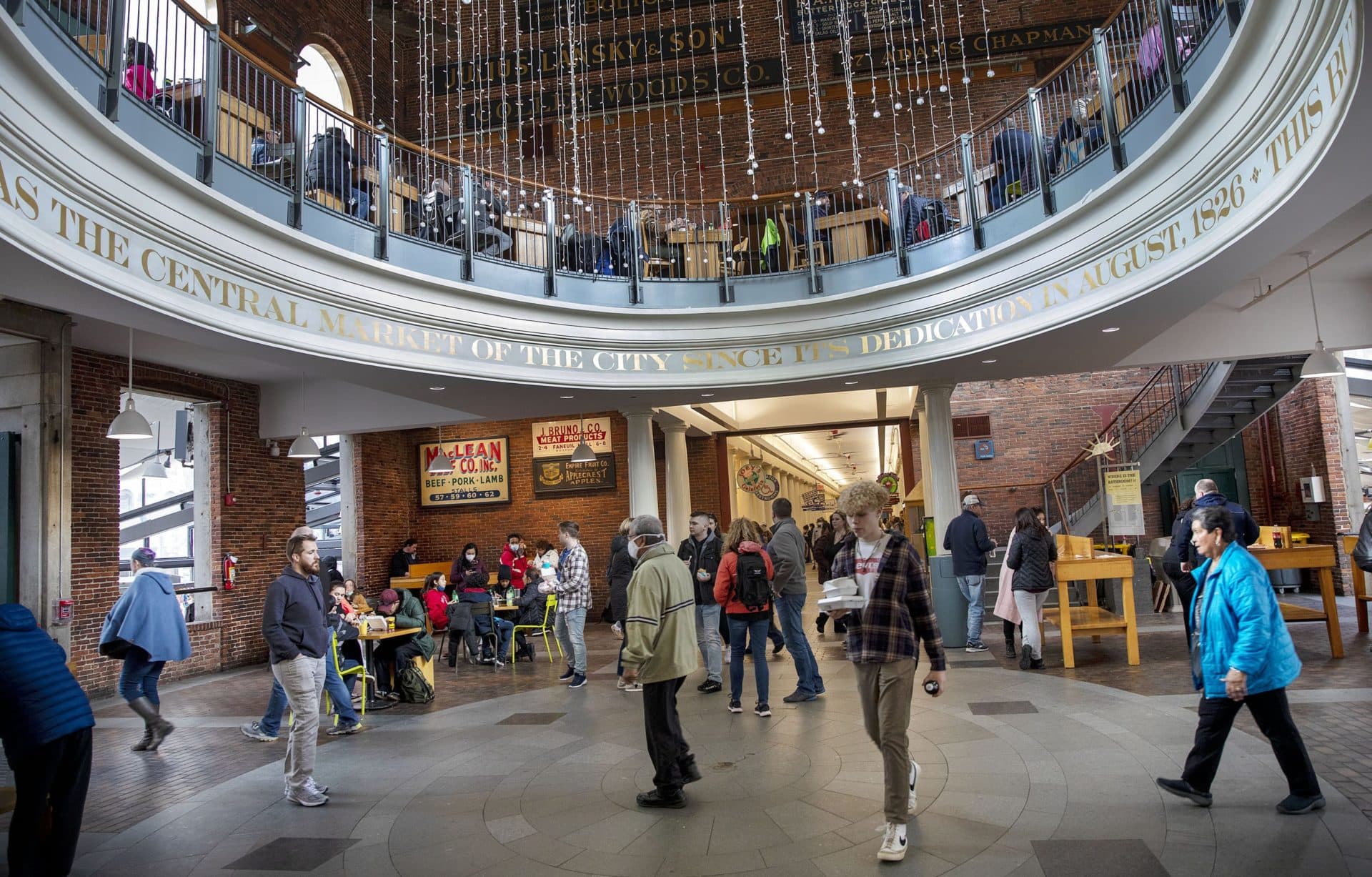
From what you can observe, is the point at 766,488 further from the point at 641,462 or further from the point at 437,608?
the point at 437,608

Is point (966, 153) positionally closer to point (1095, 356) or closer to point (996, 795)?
point (1095, 356)

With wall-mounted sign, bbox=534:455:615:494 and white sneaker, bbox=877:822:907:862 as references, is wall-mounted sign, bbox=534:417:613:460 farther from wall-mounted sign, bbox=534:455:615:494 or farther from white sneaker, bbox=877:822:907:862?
white sneaker, bbox=877:822:907:862

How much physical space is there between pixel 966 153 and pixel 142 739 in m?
10.2

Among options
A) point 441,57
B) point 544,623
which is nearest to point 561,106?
point 441,57

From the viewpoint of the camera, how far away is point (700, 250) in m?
12.0

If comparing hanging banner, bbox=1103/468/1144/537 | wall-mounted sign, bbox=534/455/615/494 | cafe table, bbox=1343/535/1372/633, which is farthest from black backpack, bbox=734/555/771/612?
wall-mounted sign, bbox=534/455/615/494

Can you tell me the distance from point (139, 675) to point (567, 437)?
10.2 meters

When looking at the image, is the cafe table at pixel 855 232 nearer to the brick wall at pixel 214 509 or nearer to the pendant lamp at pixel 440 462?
the pendant lamp at pixel 440 462

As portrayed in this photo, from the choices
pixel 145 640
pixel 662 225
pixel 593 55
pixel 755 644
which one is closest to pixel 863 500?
pixel 755 644

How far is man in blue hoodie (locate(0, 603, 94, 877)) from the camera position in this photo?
3.76 m

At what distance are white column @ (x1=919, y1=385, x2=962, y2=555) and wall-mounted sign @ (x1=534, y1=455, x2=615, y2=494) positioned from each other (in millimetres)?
6887

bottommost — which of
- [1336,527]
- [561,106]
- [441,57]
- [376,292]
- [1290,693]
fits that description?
[1290,693]

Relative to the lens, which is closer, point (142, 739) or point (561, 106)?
point (142, 739)

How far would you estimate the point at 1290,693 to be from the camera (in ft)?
22.0
